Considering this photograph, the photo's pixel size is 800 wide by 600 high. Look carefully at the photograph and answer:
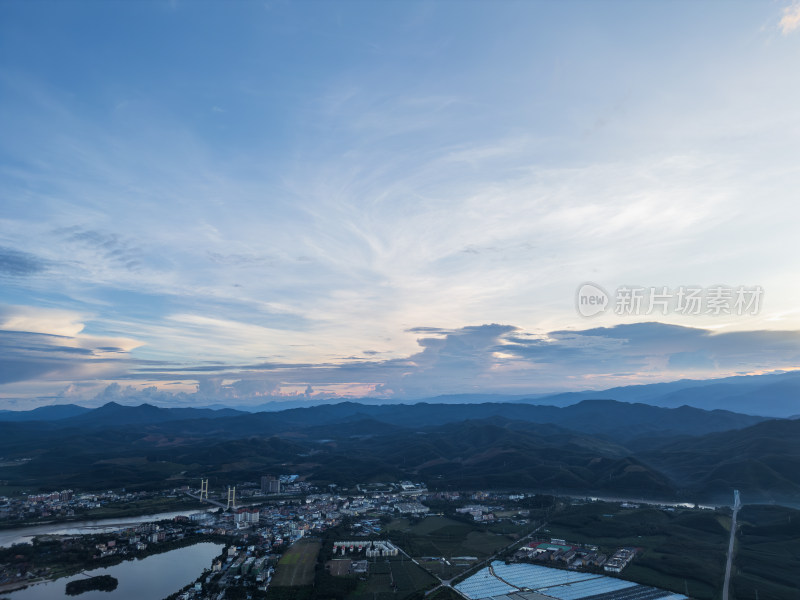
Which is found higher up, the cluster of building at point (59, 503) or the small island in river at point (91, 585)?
the small island in river at point (91, 585)

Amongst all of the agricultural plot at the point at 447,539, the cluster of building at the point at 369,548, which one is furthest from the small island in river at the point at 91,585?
the agricultural plot at the point at 447,539

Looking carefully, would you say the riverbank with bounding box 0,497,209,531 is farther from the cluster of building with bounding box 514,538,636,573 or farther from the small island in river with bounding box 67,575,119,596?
the cluster of building with bounding box 514,538,636,573

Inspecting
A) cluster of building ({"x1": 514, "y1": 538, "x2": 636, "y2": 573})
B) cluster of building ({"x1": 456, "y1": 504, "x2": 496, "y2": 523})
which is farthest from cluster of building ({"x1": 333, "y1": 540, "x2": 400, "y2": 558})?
cluster of building ({"x1": 456, "y1": 504, "x2": 496, "y2": 523})

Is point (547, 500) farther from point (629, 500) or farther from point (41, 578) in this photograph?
point (41, 578)

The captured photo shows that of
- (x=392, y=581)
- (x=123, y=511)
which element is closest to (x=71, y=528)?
(x=123, y=511)

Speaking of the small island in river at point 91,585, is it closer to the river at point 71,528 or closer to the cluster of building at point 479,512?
the river at point 71,528

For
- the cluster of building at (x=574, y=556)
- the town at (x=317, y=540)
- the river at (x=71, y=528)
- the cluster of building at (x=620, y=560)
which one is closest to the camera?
the town at (x=317, y=540)
